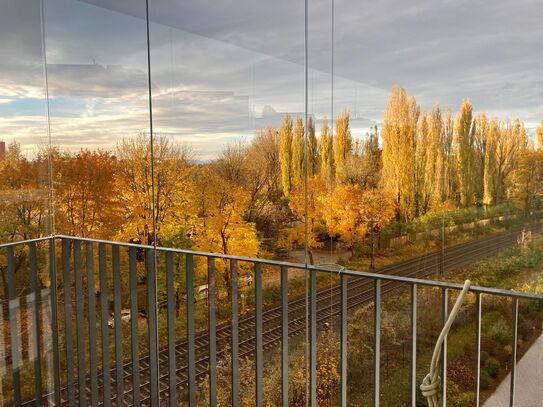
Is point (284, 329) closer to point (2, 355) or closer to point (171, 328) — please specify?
point (171, 328)

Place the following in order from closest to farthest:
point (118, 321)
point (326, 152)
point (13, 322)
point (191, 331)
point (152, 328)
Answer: point (326, 152) < point (191, 331) < point (152, 328) < point (118, 321) < point (13, 322)

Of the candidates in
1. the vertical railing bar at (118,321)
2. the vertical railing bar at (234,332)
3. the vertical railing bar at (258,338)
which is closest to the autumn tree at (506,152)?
the vertical railing bar at (258,338)

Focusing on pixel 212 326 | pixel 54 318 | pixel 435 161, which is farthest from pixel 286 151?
pixel 54 318

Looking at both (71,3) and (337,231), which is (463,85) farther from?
(71,3)

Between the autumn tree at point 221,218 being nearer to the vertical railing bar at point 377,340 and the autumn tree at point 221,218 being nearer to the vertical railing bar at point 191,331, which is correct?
the vertical railing bar at point 191,331

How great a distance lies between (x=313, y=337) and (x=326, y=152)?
2.34 ft

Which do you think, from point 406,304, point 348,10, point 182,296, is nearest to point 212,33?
point 348,10

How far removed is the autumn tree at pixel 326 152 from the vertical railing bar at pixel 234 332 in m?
0.54

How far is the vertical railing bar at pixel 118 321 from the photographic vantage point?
7.66 ft

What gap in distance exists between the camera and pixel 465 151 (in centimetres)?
160

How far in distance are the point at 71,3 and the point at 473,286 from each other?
7.26 ft

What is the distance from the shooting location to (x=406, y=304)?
5.41 feet

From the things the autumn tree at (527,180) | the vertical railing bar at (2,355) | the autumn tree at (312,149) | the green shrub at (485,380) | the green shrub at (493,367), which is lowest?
the vertical railing bar at (2,355)

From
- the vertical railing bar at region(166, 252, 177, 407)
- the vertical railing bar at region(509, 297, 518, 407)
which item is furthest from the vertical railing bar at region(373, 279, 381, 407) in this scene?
the vertical railing bar at region(166, 252, 177, 407)
